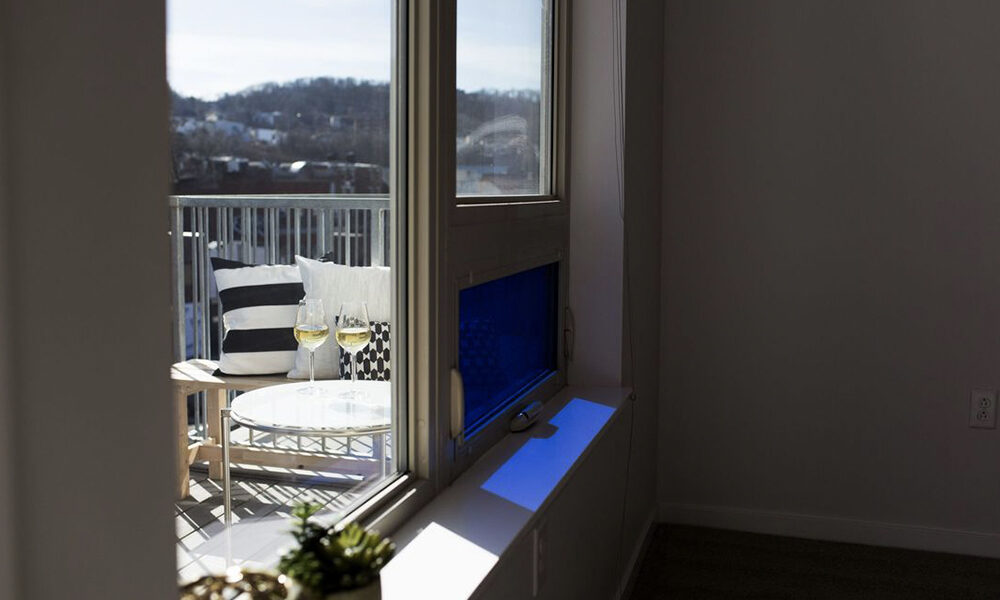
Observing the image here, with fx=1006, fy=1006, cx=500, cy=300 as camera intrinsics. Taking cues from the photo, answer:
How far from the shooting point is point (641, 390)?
327 centimetres

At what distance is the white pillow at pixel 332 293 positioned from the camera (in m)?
1.38

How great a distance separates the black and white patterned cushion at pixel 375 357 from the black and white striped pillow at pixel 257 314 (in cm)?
22

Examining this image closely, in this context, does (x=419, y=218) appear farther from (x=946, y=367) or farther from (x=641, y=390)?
(x=946, y=367)

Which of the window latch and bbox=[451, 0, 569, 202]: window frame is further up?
bbox=[451, 0, 569, 202]: window frame

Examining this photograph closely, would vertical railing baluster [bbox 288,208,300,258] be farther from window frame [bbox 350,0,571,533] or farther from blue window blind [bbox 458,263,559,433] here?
blue window blind [bbox 458,263,559,433]

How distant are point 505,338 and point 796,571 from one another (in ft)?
4.83

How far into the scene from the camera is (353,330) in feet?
Result: 5.13

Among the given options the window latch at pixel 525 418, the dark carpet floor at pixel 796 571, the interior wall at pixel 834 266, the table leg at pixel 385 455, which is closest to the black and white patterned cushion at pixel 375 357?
the table leg at pixel 385 455

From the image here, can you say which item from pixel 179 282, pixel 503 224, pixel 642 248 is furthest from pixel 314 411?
pixel 642 248

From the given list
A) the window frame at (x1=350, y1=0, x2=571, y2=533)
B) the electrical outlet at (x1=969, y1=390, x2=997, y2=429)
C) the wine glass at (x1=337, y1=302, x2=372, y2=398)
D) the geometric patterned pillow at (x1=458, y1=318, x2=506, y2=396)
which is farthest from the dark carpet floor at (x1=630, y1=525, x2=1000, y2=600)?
the wine glass at (x1=337, y1=302, x2=372, y2=398)

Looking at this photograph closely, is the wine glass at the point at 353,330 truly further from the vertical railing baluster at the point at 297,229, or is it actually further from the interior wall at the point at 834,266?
the interior wall at the point at 834,266

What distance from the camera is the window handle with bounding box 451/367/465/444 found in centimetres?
193

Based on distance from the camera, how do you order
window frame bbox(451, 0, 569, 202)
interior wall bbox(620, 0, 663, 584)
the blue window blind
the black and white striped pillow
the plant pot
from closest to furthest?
the plant pot < the black and white striped pillow < the blue window blind < window frame bbox(451, 0, 569, 202) < interior wall bbox(620, 0, 663, 584)

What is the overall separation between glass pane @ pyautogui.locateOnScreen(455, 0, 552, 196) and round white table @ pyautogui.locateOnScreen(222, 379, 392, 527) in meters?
0.58
